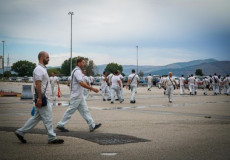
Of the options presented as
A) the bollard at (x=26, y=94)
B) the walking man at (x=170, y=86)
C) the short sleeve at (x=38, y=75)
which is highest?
the short sleeve at (x=38, y=75)

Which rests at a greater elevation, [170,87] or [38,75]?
[38,75]

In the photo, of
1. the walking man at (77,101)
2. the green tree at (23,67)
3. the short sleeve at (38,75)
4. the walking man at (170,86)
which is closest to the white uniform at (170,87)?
the walking man at (170,86)

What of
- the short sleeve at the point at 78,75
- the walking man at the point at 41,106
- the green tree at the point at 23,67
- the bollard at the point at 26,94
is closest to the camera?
the walking man at the point at 41,106

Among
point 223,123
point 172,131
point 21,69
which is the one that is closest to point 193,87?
point 223,123

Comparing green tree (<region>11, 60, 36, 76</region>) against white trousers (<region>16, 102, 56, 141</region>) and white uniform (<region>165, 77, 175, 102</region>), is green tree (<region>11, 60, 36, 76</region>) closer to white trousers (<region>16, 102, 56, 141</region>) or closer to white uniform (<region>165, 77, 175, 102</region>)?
white uniform (<region>165, 77, 175, 102</region>)

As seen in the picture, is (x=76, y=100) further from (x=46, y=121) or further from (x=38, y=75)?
(x=38, y=75)

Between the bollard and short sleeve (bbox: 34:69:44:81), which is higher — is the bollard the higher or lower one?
the lower one

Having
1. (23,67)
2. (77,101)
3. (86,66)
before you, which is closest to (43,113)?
(77,101)

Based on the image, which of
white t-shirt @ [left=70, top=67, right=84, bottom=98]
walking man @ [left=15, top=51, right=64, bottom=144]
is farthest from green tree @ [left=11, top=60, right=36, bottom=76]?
walking man @ [left=15, top=51, right=64, bottom=144]

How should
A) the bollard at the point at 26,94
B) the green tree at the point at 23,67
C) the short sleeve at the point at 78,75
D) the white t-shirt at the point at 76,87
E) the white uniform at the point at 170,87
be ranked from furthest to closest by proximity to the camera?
the green tree at the point at 23,67
the bollard at the point at 26,94
the white uniform at the point at 170,87
the white t-shirt at the point at 76,87
the short sleeve at the point at 78,75

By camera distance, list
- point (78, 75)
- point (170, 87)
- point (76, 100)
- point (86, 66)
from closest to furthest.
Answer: point (78, 75) → point (76, 100) → point (170, 87) → point (86, 66)

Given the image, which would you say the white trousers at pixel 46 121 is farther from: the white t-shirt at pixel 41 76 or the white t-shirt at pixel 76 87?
the white t-shirt at pixel 76 87

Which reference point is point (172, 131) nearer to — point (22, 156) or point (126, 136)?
point (126, 136)

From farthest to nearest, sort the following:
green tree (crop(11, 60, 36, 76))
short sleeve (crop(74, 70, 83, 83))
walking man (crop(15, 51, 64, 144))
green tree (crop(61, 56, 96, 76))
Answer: green tree (crop(11, 60, 36, 76))
green tree (crop(61, 56, 96, 76))
short sleeve (crop(74, 70, 83, 83))
walking man (crop(15, 51, 64, 144))
